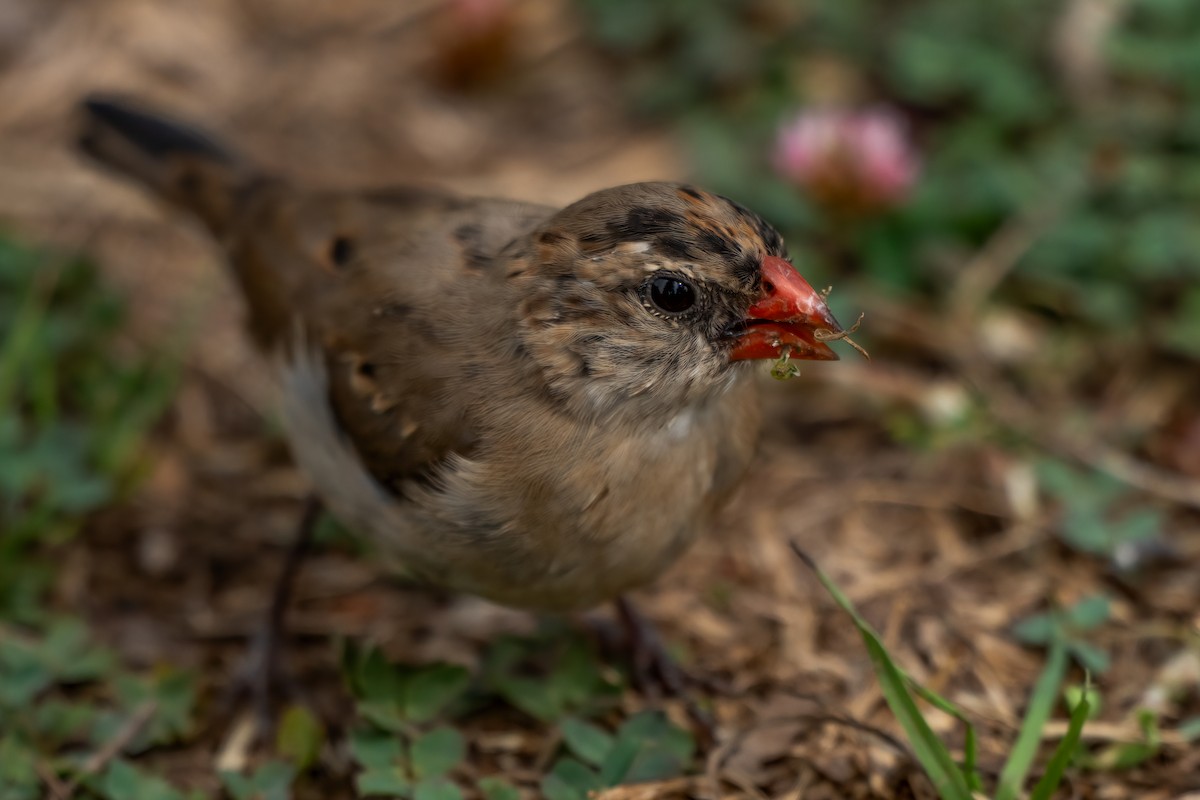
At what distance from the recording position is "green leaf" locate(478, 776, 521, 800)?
3.48 meters

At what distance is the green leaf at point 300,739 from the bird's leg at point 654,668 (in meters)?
0.92

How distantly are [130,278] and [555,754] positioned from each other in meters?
2.82

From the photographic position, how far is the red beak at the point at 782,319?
323 centimetres

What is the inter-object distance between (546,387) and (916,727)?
1.18 m

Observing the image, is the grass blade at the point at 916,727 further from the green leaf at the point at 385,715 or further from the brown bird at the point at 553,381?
the green leaf at the point at 385,715

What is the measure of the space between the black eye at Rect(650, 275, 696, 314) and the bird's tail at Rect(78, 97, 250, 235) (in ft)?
6.38

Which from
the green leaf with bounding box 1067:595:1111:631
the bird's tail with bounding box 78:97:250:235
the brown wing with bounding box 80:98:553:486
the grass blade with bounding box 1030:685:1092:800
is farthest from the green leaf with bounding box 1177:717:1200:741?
the bird's tail with bounding box 78:97:250:235

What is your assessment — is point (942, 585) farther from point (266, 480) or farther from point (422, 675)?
point (266, 480)

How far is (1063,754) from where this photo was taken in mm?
3094

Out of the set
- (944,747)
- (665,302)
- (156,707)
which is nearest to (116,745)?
(156,707)

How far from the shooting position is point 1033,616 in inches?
160

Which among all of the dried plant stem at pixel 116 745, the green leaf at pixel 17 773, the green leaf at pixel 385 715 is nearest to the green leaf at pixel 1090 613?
the green leaf at pixel 385 715

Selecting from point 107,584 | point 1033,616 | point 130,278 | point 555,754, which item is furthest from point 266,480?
point 1033,616

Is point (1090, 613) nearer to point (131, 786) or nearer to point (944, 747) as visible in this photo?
point (944, 747)
